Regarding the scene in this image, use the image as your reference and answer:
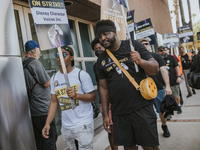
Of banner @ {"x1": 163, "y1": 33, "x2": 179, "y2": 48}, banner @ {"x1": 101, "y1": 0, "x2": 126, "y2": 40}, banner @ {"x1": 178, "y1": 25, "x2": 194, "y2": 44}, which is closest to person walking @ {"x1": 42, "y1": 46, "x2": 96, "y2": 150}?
banner @ {"x1": 101, "y1": 0, "x2": 126, "y2": 40}

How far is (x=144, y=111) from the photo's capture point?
2.54 m

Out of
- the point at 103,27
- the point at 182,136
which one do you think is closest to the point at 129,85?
the point at 103,27

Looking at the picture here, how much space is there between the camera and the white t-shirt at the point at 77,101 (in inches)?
105

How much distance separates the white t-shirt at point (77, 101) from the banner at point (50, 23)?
0.49 meters

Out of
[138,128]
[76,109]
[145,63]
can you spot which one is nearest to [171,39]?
[145,63]

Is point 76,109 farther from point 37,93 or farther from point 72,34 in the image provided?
point 72,34

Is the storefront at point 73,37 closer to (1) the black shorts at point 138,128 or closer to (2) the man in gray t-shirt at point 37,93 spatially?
(2) the man in gray t-shirt at point 37,93

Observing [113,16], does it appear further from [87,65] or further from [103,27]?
[103,27]

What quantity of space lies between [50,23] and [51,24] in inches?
0.7

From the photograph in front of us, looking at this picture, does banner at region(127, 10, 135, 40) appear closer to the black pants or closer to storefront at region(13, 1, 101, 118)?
storefront at region(13, 1, 101, 118)

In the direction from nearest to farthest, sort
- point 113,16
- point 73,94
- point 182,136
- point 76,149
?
1. point 73,94
2. point 76,149
3. point 182,136
4. point 113,16

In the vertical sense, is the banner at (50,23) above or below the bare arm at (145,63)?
above

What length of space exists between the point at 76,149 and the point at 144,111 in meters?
1.17

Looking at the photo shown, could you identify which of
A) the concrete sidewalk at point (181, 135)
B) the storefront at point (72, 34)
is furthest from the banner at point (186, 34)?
the storefront at point (72, 34)
